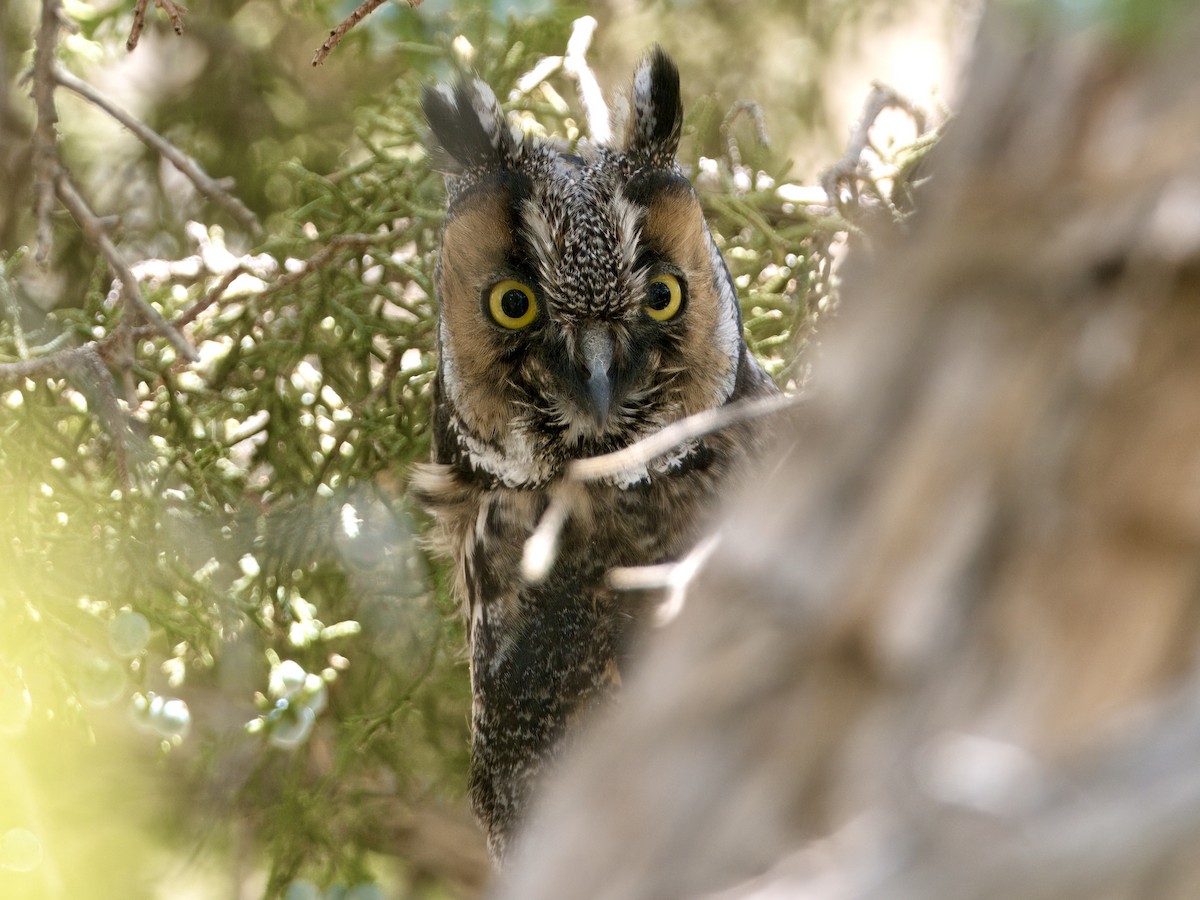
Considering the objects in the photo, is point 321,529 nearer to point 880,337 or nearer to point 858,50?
point 880,337

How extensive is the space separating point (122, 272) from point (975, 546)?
139 cm

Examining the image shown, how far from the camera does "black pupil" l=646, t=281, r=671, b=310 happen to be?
5.01 ft

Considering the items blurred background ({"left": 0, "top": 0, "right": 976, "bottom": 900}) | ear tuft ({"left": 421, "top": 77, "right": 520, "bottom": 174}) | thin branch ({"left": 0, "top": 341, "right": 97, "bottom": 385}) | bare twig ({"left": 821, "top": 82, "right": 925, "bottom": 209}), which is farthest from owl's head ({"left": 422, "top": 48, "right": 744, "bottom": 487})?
thin branch ({"left": 0, "top": 341, "right": 97, "bottom": 385})

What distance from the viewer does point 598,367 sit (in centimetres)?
146

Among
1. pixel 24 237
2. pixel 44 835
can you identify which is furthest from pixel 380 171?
pixel 44 835

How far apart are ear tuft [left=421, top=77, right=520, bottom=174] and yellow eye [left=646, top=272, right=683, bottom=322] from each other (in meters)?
0.28

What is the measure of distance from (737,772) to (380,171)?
165cm

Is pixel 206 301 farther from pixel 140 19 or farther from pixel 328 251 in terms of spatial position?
pixel 140 19

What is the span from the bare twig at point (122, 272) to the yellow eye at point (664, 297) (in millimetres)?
625

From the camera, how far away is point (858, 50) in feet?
9.18

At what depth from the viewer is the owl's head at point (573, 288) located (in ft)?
4.85

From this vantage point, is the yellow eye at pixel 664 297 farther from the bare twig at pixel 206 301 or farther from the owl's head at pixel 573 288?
the bare twig at pixel 206 301

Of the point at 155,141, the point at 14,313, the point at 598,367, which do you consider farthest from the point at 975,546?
the point at 155,141

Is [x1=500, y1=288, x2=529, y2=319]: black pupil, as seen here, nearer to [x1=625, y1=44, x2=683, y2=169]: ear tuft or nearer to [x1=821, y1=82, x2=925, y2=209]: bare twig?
[x1=625, y1=44, x2=683, y2=169]: ear tuft
